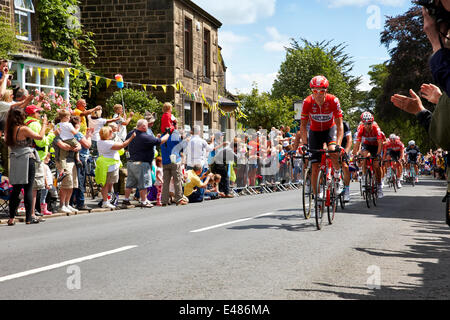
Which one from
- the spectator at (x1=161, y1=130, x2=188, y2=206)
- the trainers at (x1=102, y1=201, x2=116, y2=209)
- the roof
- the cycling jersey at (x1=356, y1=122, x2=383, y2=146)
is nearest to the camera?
the trainers at (x1=102, y1=201, x2=116, y2=209)

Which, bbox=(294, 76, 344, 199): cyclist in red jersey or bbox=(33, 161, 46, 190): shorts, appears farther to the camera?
bbox=(33, 161, 46, 190): shorts

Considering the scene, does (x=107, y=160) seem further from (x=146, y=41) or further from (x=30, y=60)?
(x=146, y=41)

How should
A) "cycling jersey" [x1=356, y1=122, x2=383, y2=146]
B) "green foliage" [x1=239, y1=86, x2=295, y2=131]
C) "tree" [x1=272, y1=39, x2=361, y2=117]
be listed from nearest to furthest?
"cycling jersey" [x1=356, y1=122, x2=383, y2=146] < "green foliage" [x1=239, y1=86, x2=295, y2=131] < "tree" [x1=272, y1=39, x2=361, y2=117]

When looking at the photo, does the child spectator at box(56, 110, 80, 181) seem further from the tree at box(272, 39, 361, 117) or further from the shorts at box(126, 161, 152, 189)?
the tree at box(272, 39, 361, 117)

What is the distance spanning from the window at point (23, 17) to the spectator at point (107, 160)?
929 cm

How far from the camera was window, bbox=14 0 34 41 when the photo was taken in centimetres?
2192

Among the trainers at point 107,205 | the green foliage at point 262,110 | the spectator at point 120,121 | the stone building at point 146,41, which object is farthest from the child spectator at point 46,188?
the green foliage at point 262,110

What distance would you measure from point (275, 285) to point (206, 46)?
2933 cm

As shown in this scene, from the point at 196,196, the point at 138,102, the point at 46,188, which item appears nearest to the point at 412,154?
the point at 138,102

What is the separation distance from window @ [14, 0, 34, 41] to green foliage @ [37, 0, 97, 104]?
0.39 m

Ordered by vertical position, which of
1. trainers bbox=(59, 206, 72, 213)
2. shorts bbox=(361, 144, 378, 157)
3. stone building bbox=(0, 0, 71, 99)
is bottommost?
trainers bbox=(59, 206, 72, 213)

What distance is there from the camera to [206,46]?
33.8 metres

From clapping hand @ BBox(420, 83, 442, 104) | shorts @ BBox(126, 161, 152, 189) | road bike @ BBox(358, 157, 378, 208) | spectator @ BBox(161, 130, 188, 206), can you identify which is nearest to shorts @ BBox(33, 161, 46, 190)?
shorts @ BBox(126, 161, 152, 189)

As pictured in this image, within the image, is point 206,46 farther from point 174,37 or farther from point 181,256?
point 181,256
